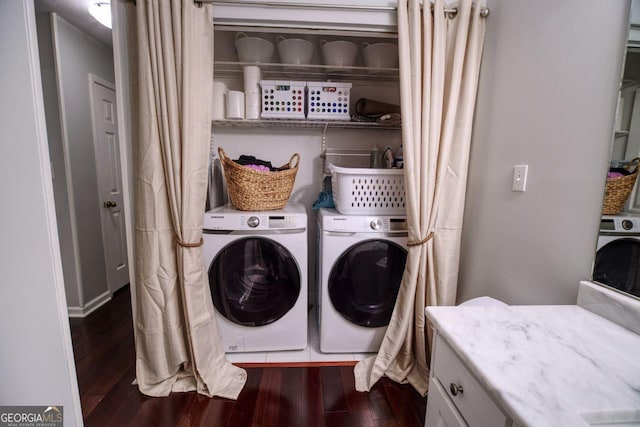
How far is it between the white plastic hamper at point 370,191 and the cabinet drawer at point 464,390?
3.07 feet

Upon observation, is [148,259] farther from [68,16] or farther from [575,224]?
[68,16]

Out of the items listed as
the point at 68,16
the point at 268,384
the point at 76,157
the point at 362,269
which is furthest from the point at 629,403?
the point at 68,16

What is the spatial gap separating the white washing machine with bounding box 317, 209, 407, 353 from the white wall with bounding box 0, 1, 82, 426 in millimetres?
1175

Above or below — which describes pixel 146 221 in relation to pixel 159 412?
above

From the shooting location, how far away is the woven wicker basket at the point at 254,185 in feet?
5.08

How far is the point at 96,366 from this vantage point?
162 centimetres

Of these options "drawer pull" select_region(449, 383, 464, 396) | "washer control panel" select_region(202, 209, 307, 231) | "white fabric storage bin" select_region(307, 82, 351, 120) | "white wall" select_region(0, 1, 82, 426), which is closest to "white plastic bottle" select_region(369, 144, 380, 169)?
"white fabric storage bin" select_region(307, 82, 351, 120)

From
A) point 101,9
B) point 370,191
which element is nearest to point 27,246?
point 370,191

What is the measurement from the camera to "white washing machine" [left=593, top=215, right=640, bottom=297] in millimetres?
760

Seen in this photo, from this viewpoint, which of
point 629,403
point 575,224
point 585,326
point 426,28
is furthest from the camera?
point 426,28

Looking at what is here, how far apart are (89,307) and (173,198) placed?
5.59 feet

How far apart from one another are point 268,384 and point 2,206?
1.41 meters

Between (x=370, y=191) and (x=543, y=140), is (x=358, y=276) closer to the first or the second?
(x=370, y=191)

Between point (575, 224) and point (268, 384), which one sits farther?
point (268, 384)
